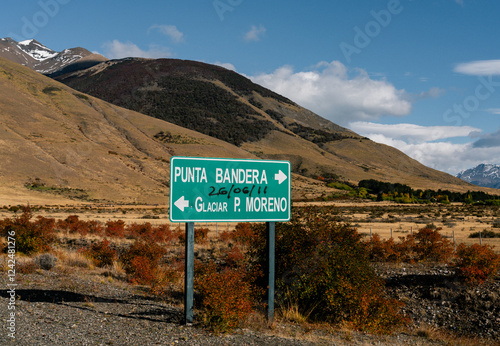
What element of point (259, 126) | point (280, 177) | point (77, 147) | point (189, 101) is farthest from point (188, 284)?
point (189, 101)

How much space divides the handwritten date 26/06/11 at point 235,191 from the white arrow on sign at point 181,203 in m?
0.52

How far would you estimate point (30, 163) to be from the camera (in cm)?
7350

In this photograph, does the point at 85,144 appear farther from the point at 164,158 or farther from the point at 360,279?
the point at 360,279

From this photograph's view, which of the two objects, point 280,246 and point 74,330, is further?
point 280,246

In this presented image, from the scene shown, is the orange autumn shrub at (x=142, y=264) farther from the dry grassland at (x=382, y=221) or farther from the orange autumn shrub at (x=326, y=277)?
the dry grassland at (x=382, y=221)

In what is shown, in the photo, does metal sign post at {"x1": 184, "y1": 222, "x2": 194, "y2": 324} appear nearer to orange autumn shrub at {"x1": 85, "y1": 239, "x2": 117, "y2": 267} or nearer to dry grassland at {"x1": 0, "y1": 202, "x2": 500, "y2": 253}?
orange autumn shrub at {"x1": 85, "y1": 239, "x2": 117, "y2": 267}

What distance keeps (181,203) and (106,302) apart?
3.18 m

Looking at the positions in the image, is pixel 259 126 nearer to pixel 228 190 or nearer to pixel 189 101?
pixel 189 101

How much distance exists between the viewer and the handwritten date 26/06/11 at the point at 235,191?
791 centimetres

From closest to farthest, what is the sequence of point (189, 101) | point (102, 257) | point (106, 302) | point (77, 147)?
point (106, 302) → point (102, 257) → point (77, 147) → point (189, 101)

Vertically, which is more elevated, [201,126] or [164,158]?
[201,126]

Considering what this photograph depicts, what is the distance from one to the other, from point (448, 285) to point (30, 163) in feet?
250

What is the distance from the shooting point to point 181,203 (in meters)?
7.59

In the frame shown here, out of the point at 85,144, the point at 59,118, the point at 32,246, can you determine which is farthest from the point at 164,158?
the point at 32,246
